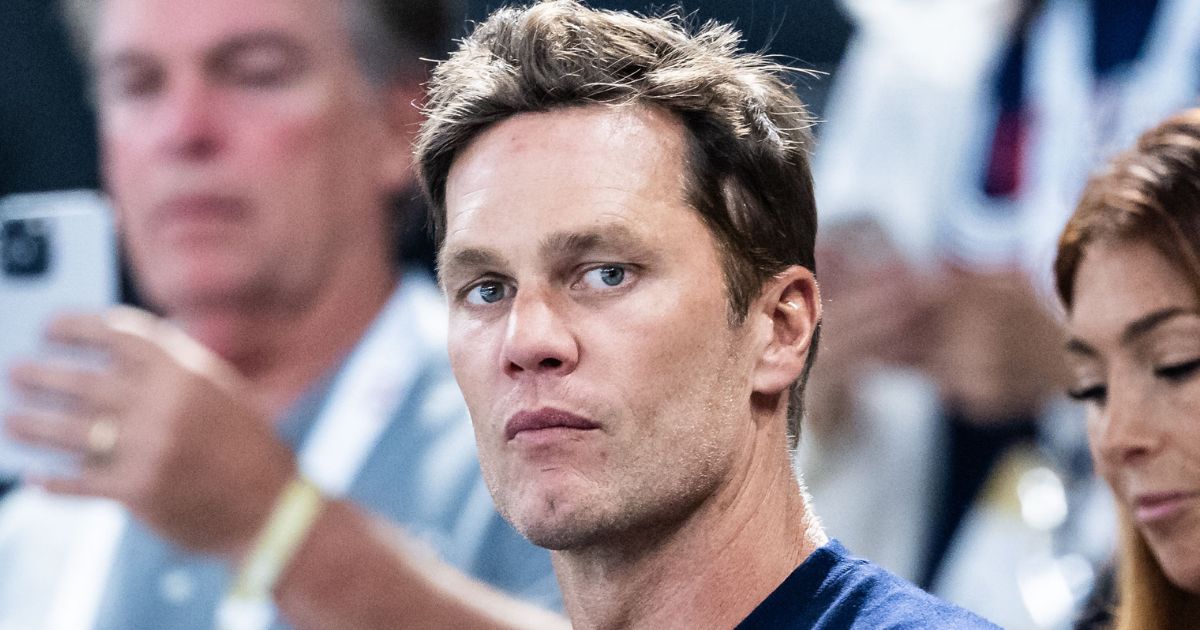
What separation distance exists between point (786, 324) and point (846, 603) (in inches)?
17.1

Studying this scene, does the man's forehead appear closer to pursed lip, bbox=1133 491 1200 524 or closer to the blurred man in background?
the blurred man in background

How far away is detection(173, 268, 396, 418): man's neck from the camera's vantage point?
3736 millimetres

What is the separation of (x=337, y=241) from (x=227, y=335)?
1.36 feet

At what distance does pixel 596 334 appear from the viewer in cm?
183

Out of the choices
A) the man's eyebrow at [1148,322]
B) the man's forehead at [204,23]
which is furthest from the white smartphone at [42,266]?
the man's eyebrow at [1148,322]

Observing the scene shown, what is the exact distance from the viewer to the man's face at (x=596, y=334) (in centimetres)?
A: 181

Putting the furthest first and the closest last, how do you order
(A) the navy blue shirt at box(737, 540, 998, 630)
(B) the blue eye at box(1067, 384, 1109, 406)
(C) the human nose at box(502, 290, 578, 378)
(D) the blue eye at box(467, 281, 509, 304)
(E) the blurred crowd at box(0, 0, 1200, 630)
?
(E) the blurred crowd at box(0, 0, 1200, 630) → (B) the blue eye at box(1067, 384, 1109, 406) → (D) the blue eye at box(467, 281, 509, 304) → (C) the human nose at box(502, 290, 578, 378) → (A) the navy blue shirt at box(737, 540, 998, 630)

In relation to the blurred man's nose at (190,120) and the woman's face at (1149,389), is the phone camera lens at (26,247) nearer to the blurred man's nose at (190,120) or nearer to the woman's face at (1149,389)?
the blurred man's nose at (190,120)

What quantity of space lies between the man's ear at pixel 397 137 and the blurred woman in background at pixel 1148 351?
185cm

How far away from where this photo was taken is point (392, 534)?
140 inches

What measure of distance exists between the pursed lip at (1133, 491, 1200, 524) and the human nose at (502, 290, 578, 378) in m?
1.22

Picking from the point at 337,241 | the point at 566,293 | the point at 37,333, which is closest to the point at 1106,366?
the point at 566,293

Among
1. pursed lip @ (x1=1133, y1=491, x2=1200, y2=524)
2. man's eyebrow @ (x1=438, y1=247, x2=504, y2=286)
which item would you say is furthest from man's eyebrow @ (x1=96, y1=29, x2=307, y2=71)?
pursed lip @ (x1=1133, y1=491, x2=1200, y2=524)

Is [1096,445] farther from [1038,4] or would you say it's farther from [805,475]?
[1038,4]
